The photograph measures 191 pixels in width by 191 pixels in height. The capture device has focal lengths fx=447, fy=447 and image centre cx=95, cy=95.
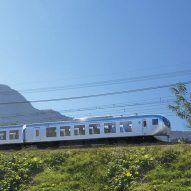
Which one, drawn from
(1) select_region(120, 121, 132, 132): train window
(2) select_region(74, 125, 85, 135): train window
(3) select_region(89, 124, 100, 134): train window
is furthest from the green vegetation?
(2) select_region(74, 125, 85, 135): train window

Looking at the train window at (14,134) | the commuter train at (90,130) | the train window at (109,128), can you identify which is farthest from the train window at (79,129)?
the train window at (14,134)

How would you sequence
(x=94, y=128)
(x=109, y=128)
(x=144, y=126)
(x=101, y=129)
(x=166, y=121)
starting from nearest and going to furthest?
(x=144, y=126) < (x=109, y=128) < (x=101, y=129) < (x=94, y=128) < (x=166, y=121)

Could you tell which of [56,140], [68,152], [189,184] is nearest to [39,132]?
[56,140]

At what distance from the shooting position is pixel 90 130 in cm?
3859

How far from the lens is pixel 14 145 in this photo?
141ft

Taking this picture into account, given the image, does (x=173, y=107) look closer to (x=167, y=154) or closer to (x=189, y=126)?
(x=189, y=126)

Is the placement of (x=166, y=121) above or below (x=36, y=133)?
above

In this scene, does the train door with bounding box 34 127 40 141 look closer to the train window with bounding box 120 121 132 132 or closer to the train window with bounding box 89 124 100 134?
the train window with bounding box 89 124 100 134

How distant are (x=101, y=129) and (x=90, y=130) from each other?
42.3 inches

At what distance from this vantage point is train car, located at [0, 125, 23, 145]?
42.2 metres

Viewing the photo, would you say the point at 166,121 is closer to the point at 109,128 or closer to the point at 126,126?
the point at 126,126

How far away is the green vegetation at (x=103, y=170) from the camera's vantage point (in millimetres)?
21219

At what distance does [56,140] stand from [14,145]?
5208mm

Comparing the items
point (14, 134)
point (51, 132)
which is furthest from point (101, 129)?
point (14, 134)
